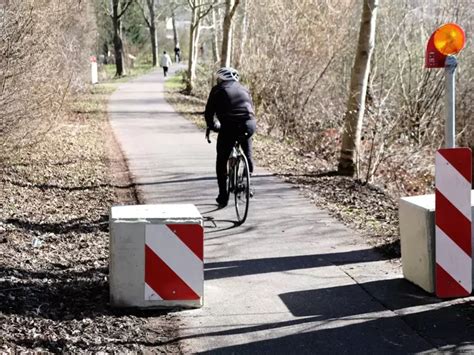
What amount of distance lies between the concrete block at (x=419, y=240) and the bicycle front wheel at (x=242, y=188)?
298cm

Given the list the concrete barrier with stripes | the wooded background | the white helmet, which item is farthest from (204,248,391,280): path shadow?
the wooded background

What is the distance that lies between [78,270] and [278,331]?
2393mm

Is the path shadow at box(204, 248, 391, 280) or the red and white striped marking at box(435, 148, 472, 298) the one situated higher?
the red and white striped marking at box(435, 148, 472, 298)

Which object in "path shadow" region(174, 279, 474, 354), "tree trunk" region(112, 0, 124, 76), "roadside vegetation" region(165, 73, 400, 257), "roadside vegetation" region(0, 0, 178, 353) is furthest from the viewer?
"tree trunk" region(112, 0, 124, 76)

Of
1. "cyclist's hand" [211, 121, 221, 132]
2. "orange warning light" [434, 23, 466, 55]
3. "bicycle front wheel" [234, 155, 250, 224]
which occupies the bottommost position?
"bicycle front wheel" [234, 155, 250, 224]

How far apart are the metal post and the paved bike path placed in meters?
1.34

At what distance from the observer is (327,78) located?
23.4 m

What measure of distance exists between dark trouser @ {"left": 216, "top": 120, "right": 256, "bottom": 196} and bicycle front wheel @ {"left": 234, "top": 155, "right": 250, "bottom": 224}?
10 cm

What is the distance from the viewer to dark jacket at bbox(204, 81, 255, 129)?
9180 mm

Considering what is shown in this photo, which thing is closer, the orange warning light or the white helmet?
the orange warning light

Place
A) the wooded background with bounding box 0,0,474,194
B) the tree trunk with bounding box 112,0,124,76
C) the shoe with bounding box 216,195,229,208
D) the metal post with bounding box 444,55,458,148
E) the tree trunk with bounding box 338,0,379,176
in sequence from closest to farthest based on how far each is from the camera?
1. the metal post with bounding box 444,55,458,148
2. the shoe with bounding box 216,195,229,208
3. the tree trunk with bounding box 338,0,379,176
4. the wooded background with bounding box 0,0,474,194
5. the tree trunk with bounding box 112,0,124,76

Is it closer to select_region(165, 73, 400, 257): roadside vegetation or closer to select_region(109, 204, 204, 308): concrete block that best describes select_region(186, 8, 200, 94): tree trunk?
select_region(165, 73, 400, 257): roadside vegetation

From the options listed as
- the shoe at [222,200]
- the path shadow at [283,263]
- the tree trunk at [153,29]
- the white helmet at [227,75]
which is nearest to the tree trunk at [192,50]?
the tree trunk at [153,29]

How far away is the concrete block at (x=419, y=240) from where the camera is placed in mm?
6152
